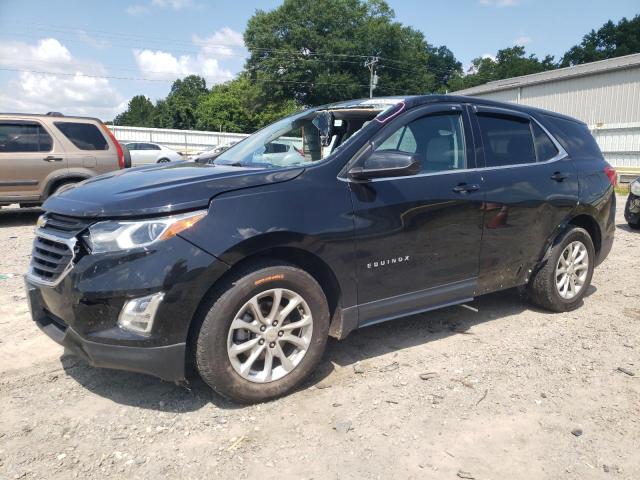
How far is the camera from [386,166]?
10.7ft

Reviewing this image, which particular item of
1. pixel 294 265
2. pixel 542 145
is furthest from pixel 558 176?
pixel 294 265

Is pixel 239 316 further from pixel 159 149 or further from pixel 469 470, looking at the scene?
pixel 159 149

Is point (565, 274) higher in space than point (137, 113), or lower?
lower

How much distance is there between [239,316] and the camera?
9.52ft

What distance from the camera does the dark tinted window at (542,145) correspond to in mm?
4465

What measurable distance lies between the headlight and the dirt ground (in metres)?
1.00

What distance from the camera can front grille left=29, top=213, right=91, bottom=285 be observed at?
2818mm

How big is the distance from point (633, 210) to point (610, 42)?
74918mm

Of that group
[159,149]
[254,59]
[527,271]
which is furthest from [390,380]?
[254,59]

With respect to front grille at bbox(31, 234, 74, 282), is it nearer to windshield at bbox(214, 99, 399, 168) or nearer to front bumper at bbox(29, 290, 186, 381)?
front bumper at bbox(29, 290, 186, 381)

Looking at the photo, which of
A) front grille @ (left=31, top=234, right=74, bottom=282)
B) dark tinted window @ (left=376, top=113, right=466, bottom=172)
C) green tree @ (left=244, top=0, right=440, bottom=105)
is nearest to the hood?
front grille @ (left=31, top=234, right=74, bottom=282)

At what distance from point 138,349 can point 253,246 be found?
0.81m

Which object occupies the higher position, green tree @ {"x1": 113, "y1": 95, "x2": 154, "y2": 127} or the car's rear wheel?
green tree @ {"x1": 113, "y1": 95, "x2": 154, "y2": 127}

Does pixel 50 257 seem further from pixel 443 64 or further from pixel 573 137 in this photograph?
pixel 443 64
